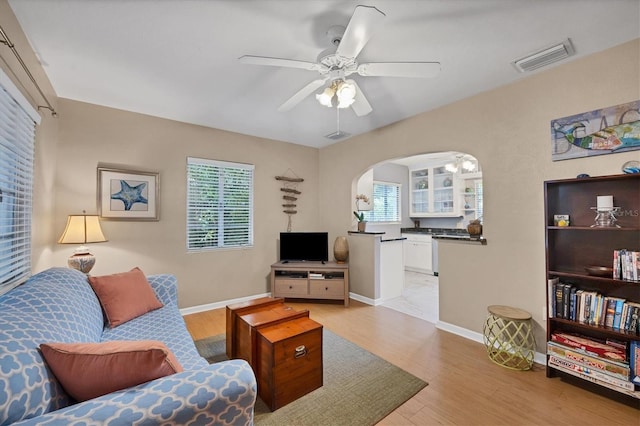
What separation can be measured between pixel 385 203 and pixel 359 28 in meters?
5.09

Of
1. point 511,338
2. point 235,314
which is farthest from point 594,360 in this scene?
point 235,314

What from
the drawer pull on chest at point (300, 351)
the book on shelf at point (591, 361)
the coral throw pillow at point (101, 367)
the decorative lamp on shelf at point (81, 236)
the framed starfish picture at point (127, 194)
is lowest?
the book on shelf at point (591, 361)

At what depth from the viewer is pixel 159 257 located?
3461 millimetres

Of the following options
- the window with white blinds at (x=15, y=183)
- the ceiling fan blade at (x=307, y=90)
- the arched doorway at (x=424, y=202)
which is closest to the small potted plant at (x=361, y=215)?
the arched doorway at (x=424, y=202)

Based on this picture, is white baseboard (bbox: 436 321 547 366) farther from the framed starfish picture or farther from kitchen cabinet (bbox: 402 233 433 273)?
→ the framed starfish picture

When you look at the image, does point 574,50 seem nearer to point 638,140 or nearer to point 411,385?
point 638,140

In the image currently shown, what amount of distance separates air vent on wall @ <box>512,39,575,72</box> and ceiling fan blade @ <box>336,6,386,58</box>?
153 cm

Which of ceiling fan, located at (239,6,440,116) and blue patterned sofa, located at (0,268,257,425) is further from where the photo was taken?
ceiling fan, located at (239,6,440,116)

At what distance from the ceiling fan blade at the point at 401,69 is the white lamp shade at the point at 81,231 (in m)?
2.95

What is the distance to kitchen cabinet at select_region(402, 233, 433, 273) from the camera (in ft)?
19.4

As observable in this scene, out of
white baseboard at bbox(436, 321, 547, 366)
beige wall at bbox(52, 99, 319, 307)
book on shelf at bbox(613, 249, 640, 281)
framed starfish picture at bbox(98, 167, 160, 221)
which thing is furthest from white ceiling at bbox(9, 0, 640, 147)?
white baseboard at bbox(436, 321, 547, 366)

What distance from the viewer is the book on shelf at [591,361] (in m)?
1.86

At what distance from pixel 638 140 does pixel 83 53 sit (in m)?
4.27

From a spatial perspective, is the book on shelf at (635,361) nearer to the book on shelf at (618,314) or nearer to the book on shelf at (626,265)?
the book on shelf at (618,314)
